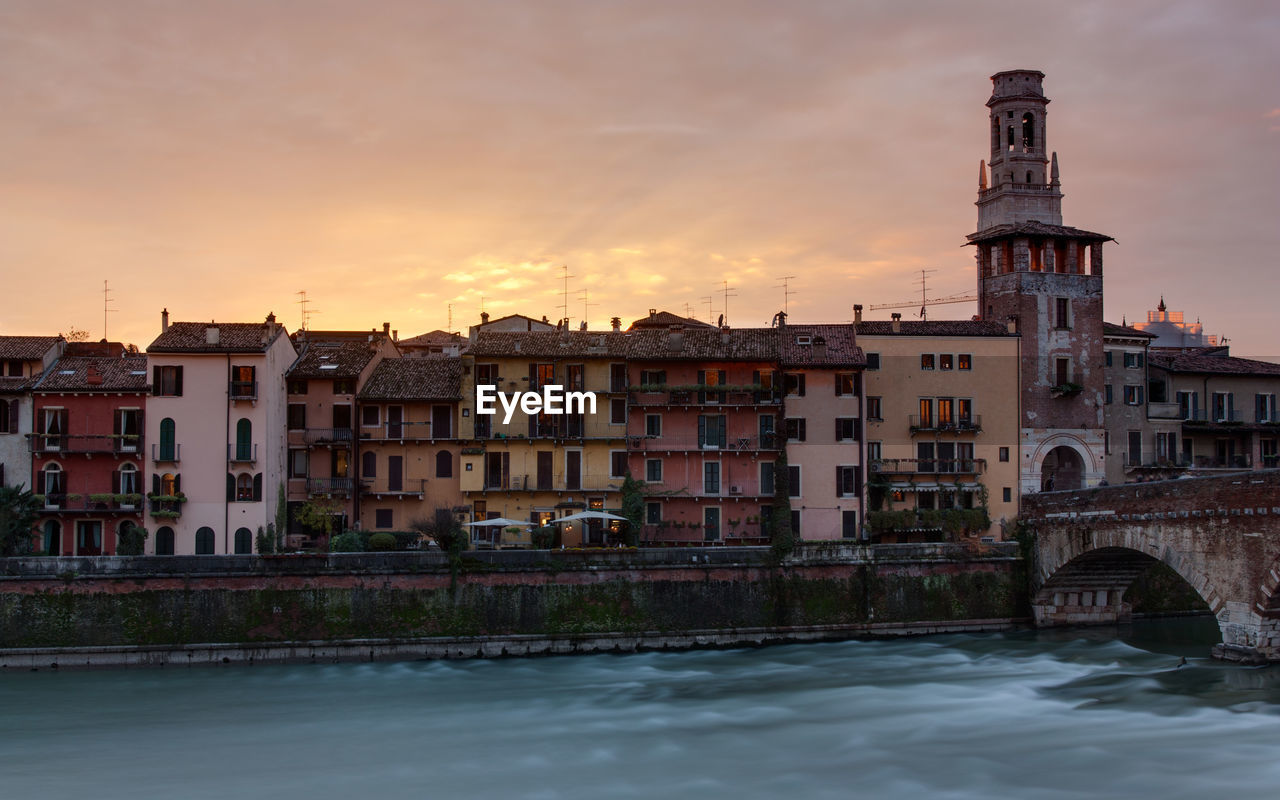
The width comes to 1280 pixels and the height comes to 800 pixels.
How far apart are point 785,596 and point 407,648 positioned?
45.4 feet

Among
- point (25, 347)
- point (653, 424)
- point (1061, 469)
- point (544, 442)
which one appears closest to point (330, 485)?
point (544, 442)

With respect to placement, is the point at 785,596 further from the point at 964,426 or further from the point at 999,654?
the point at 964,426

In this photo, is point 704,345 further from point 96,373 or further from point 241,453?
point 96,373

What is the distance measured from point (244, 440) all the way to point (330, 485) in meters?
4.12

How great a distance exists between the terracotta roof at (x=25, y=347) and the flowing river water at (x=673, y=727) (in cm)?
1604

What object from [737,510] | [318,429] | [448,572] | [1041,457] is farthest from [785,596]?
[318,429]

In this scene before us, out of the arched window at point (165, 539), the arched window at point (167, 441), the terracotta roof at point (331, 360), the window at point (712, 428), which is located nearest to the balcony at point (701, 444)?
the window at point (712, 428)

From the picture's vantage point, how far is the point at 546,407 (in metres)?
48.9

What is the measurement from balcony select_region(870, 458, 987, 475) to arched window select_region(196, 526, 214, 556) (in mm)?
28231

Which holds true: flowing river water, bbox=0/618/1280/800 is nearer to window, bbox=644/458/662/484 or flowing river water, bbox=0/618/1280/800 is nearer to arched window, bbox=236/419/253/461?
arched window, bbox=236/419/253/461

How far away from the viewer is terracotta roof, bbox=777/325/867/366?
50469mm

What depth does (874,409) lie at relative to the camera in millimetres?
51688

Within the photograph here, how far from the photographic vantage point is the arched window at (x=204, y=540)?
4534 centimetres

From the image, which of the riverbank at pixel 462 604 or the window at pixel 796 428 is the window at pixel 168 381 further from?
the window at pixel 796 428
